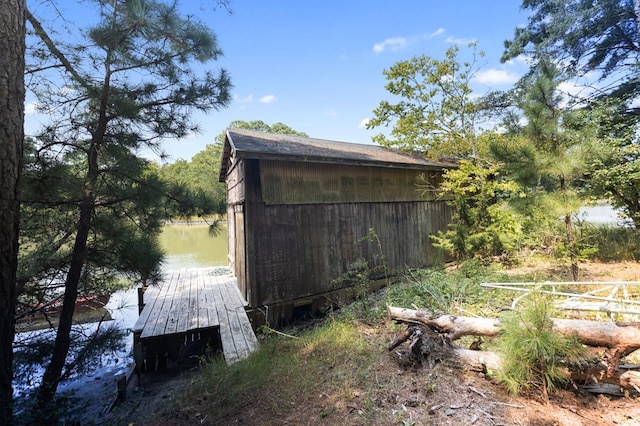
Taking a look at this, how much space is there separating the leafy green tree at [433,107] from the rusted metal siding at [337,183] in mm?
2644

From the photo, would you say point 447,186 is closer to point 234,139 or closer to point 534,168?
point 534,168

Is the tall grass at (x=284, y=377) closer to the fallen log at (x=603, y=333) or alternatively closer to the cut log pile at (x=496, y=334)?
the cut log pile at (x=496, y=334)

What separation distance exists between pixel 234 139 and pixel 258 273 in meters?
2.73

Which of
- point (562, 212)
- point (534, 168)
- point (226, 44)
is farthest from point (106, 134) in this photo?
point (562, 212)

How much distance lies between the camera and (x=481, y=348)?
2.91m

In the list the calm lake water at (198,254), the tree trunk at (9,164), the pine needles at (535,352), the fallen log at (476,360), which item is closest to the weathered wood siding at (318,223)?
the fallen log at (476,360)

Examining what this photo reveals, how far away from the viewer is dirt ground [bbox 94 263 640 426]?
194 cm

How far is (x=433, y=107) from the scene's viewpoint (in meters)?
10.8

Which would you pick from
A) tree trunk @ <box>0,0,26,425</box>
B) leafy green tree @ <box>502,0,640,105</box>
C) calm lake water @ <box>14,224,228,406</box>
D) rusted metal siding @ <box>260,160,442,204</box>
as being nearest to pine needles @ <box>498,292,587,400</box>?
tree trunk @ <box>0,0,26,425</box>

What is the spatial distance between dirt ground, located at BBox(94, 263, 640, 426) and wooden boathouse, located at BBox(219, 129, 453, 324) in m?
2.78

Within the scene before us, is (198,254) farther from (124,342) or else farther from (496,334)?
(496,334)

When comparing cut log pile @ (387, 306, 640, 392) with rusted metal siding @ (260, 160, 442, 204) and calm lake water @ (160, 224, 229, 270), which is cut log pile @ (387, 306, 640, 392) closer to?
rusted metal siding @ (260, 160, 442, 204)

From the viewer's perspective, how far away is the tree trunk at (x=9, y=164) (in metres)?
2.07

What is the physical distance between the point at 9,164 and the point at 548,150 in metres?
7.44
